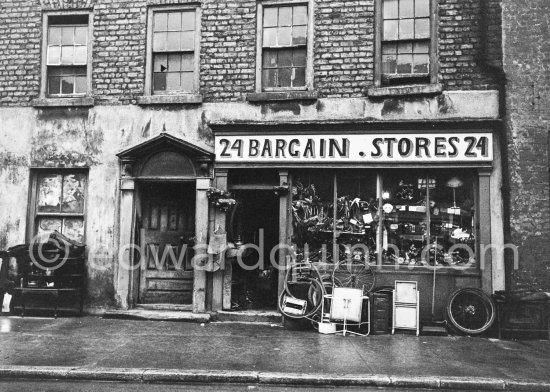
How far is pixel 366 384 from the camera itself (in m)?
5.88

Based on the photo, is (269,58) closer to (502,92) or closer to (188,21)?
(188,21)

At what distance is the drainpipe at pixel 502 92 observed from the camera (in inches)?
355

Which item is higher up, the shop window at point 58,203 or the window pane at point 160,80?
the window pane at point 160,80

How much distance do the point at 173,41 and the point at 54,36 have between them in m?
2.78

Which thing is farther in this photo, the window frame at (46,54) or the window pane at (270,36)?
the window frame at (46,54)

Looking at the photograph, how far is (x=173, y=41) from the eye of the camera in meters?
10.4

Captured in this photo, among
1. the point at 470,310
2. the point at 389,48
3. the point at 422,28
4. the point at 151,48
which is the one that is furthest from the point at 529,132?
the point at 151,48

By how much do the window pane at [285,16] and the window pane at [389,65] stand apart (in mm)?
2116

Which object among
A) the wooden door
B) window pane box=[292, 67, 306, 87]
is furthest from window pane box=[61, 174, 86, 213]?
window pane box=[292, 67, 306, 87]

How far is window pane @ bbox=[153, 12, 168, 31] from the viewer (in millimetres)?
10398

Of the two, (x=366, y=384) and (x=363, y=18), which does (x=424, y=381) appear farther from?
(x=363, y=18)

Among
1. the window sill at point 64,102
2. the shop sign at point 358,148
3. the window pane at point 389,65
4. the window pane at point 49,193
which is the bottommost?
the window pane at point 49,193

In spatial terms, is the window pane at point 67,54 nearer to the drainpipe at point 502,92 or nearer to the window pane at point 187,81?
the window pane at point 187,81

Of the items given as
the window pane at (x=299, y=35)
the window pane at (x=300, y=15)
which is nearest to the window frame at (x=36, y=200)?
the window pane at (x=299, y=35)
